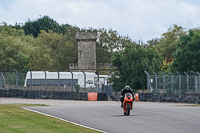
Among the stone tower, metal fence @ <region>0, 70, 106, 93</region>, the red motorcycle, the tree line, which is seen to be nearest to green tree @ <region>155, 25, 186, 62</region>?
the tree line

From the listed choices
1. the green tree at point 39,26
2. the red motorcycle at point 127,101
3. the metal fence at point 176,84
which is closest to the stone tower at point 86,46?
the green tree at point 39,26

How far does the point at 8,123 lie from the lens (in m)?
18.0

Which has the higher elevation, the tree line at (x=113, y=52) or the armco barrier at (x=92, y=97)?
the tree line at (x=113, y=52)

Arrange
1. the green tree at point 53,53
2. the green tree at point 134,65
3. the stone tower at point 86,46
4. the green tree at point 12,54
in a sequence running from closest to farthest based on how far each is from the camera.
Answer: the green tree at point 134,65
the green tree at point 12,54
the stone tower at point 86,46
the green tree at point 53,53

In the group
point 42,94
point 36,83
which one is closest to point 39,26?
point 36,83

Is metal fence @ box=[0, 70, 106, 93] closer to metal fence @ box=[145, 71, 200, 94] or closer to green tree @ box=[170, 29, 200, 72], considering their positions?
metal fence @ box=[145, 71, 200, 94]

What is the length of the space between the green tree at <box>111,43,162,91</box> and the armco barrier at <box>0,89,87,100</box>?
2194 cm

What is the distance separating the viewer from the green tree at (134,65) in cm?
6462

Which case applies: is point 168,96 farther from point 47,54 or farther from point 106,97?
point 47,54

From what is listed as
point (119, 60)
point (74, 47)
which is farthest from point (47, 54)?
point (119, 60)

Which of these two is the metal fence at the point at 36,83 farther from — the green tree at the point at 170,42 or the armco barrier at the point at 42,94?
the green tree at the point at 170,42

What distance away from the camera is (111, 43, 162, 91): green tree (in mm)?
64625

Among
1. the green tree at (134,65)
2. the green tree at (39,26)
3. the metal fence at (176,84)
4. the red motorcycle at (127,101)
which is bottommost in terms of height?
the red motorcycle at (127,101)

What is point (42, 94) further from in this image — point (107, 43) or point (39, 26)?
point (39, 26)
